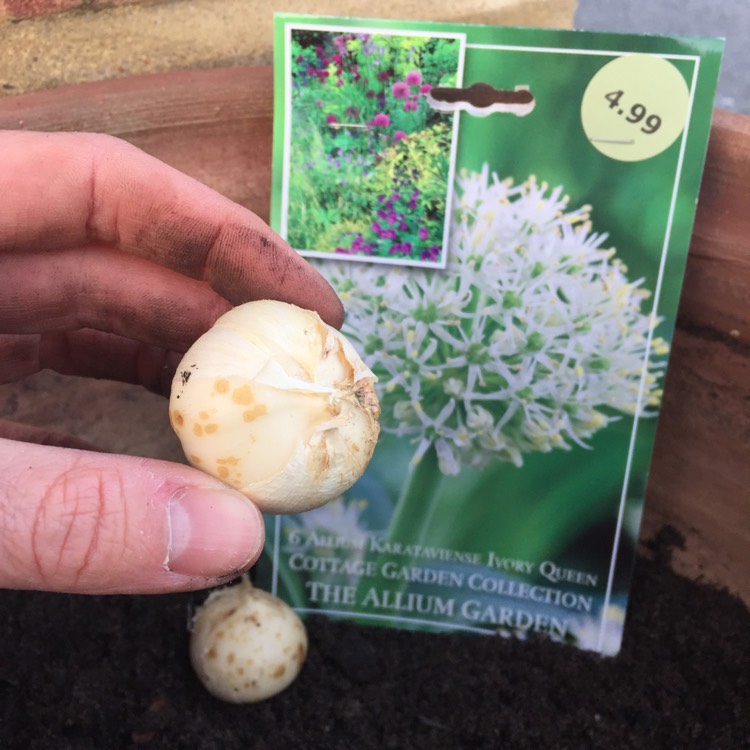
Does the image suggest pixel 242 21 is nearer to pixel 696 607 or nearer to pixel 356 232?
pixel 356 232


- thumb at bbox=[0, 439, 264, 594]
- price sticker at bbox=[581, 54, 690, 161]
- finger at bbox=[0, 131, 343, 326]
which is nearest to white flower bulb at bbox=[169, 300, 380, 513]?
thumb at bbox=[0, 439, 264, 594]

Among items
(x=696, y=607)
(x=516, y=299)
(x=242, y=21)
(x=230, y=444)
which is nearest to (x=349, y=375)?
(x=230, y=444)

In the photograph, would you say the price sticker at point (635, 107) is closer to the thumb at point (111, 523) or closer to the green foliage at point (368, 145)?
the green foliage at point (368, 145)

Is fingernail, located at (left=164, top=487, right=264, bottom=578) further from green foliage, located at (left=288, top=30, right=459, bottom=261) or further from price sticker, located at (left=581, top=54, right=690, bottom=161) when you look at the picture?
price sticker, located at (left=581, top=54, right=690, bottom=161)

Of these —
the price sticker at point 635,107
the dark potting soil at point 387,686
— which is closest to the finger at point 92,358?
the dark potting soil at point 387,686

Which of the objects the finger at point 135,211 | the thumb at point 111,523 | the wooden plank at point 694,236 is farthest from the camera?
the wooden plank at point 694,236

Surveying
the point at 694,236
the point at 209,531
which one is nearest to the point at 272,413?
the point at 209,531
